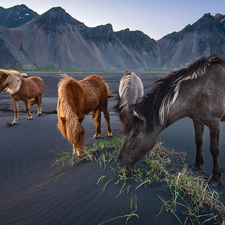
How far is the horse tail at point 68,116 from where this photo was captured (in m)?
2.74

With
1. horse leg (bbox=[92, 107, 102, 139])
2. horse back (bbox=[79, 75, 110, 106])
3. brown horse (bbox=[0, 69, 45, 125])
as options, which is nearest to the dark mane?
horse back (bbox=[79, 75, 110, 106])

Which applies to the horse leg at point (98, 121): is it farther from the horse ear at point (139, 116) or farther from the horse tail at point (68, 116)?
the horse ear at point (139, 116)

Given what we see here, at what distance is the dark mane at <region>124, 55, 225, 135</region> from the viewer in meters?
2.25

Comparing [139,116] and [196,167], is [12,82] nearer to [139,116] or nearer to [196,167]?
[139,116]

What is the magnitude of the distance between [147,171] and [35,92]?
7.25 metres

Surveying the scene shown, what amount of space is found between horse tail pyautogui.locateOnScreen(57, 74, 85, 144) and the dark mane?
95 centimetres

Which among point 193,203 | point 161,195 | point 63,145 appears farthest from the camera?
point 63,145

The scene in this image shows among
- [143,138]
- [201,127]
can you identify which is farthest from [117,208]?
[201,127]

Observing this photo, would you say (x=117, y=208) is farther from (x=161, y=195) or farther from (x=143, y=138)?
(x=143, y=138)

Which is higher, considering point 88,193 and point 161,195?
point 161,195

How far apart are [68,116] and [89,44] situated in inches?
3373

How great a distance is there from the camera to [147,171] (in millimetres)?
2283

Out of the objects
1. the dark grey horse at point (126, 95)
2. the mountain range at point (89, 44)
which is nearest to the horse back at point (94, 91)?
the dark grey horse at point (126, 95)

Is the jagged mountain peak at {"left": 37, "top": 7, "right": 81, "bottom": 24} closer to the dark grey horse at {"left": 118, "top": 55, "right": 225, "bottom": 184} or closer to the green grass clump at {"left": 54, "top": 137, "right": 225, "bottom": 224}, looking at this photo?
the dark grey horse at {"left": 118, "top": 55, "right": 225, "bottom": 184}
